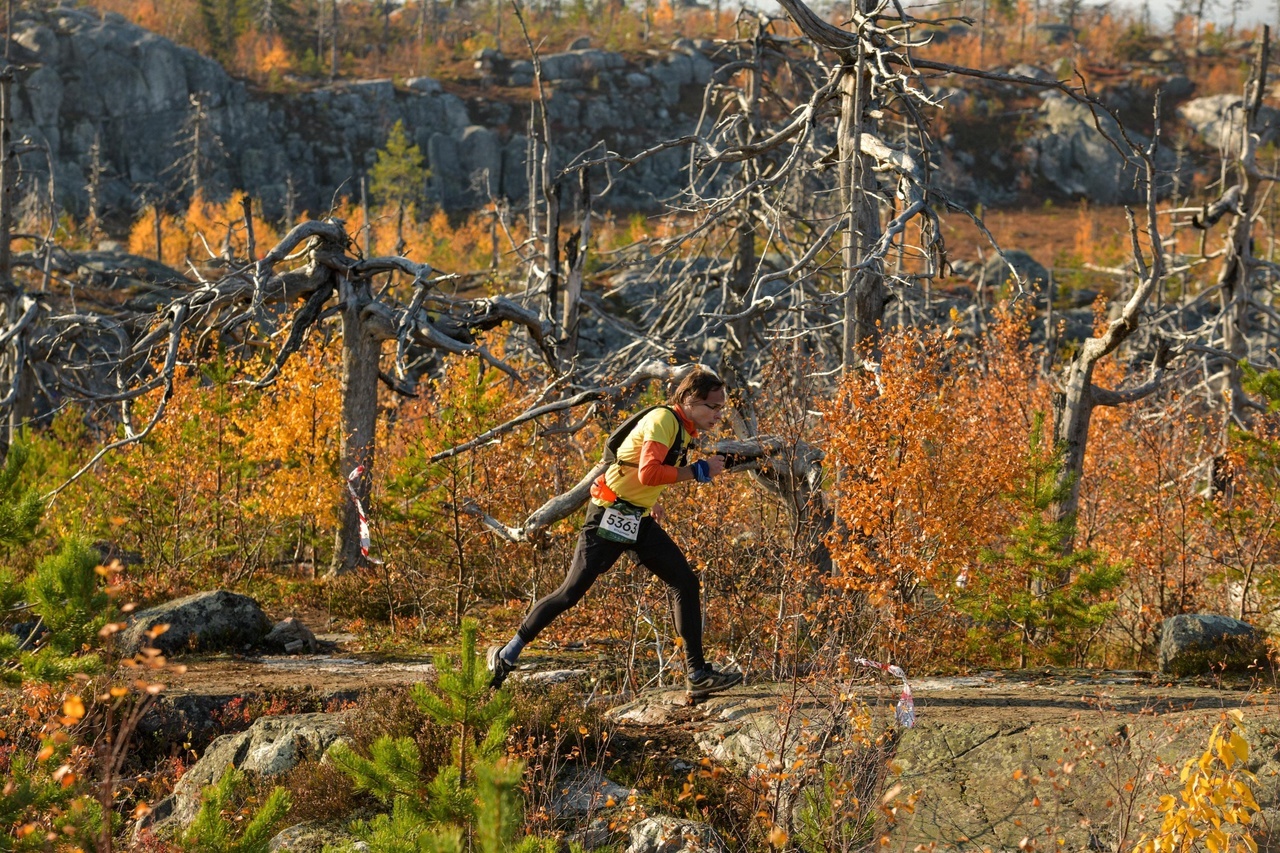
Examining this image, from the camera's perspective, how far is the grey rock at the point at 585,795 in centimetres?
548

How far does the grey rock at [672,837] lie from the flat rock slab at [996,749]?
407 millimetres

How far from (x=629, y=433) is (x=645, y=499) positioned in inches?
14.5

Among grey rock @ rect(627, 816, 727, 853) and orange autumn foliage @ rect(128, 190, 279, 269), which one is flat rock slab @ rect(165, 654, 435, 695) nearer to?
grey rock @ rect(627, 816, 727, 853)

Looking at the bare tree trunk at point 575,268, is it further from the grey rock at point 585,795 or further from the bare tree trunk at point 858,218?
the grey rock at point 585,795

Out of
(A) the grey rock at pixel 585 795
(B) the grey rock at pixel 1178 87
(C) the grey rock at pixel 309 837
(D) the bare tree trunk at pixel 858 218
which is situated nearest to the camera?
(C) the grey rock at pixel 309 837

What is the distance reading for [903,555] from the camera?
22.7 ft

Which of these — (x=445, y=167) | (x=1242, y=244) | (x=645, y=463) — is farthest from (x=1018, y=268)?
(x=645, y=463)

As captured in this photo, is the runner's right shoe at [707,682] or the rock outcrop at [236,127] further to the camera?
the rock outcrop at [236,127]

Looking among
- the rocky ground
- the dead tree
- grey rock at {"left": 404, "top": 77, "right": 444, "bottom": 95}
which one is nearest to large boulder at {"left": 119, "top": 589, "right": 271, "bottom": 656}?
the dead tree

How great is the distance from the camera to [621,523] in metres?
5.76

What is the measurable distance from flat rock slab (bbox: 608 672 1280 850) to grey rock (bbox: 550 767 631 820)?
0.62 meters

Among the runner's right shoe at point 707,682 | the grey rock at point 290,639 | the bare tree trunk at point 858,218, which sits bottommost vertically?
the grey rock at point 290,639

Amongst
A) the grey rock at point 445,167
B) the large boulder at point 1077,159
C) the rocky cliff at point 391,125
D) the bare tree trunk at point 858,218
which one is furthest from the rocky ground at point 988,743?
the large boulder at point 1077,159

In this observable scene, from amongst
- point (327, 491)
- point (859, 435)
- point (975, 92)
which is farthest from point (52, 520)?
point (975, 92)
